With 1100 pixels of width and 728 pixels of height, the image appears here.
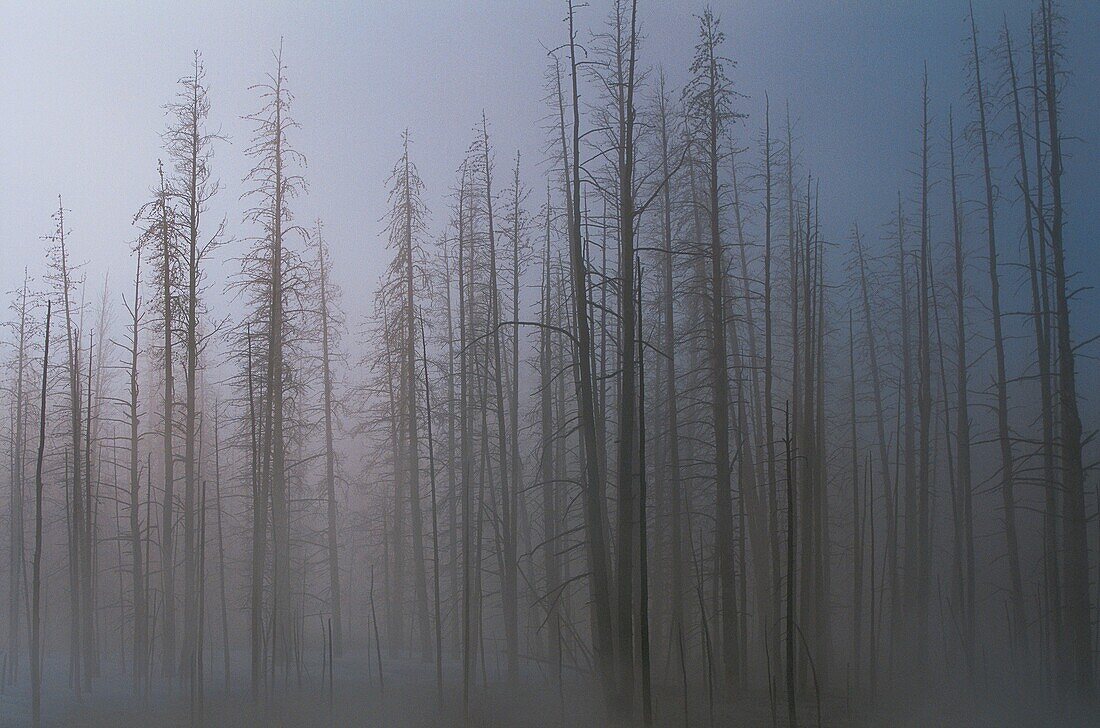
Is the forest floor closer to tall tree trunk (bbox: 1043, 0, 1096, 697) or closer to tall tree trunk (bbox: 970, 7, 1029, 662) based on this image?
tall tree trunk (bbox: 1043, 0, 1096, 697)

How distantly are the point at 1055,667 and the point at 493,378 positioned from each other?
23.9 ft

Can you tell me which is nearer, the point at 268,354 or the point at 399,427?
the point at 268,354

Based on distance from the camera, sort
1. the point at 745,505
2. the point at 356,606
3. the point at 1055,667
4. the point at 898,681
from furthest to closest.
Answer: the point at 356,606 < the point at 745,505 < the point at 898,681 < the point at 1055,667

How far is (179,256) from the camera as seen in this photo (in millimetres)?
10445

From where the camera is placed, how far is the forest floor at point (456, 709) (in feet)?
24.3

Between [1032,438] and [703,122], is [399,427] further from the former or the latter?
[1032,438]

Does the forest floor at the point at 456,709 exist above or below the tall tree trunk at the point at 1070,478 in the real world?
below

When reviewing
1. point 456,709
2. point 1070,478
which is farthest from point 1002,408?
point 456,709

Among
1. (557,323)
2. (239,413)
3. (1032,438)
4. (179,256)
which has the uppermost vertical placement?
(179,256)

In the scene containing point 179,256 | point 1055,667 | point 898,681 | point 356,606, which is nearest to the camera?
point 1055,667

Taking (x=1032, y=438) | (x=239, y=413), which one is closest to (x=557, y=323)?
(x=239, y=413)

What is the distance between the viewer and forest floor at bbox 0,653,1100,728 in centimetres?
742

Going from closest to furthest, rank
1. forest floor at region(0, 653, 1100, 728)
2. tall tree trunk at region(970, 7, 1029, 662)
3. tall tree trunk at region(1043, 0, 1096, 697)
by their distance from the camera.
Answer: forest floor at region(0, 653, 1100, 728) → tall tree trunk at region(1043, 0, 1096, 697) → tall tree trunk at region(970, 7, 1029, 662)

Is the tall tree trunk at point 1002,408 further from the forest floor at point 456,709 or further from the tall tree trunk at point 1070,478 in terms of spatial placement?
the forest floor at point 456,709
